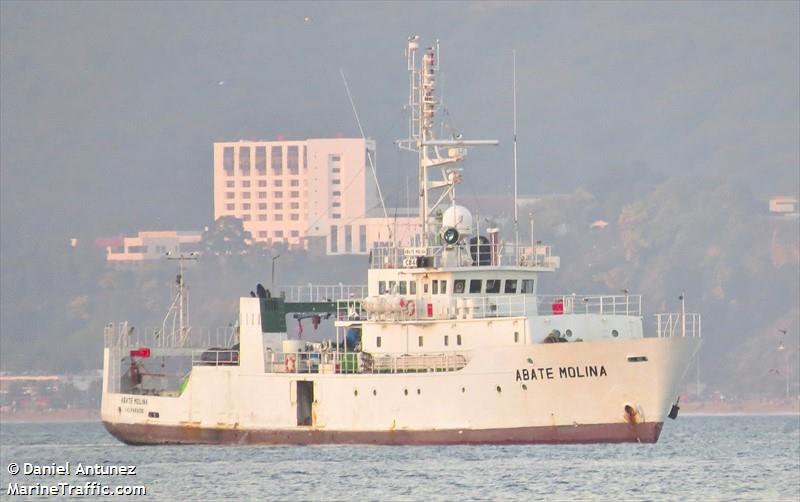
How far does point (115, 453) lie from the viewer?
2704 inches

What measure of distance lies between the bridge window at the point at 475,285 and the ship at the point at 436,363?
0.03m

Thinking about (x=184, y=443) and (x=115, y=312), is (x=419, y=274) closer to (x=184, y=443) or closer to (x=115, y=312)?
(x=184, y=443)

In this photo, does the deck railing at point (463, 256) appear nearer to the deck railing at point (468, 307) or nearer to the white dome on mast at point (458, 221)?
the white dome on mast at point (458, 221)

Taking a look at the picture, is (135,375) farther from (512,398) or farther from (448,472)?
(448,472)

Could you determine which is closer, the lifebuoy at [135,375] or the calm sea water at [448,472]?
the calm sea water at [448,472]

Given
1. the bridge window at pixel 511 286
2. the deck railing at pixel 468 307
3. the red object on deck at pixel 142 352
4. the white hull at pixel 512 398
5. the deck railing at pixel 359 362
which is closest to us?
the white hull at pixel 512 398

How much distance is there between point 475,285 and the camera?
216 ft

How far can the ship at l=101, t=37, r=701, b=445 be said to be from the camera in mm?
62344

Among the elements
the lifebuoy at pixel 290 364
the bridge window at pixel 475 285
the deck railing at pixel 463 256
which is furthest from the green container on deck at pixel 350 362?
the bridge window at pixel 475 285

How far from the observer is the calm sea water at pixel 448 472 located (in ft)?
172

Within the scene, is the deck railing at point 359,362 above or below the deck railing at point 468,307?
below

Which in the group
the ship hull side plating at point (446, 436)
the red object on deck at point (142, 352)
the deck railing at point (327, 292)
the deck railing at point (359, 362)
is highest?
the deck railing at point (327, 292)

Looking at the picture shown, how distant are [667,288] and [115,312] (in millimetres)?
52789

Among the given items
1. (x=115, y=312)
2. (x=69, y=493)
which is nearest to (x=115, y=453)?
(x=69, y=493)
